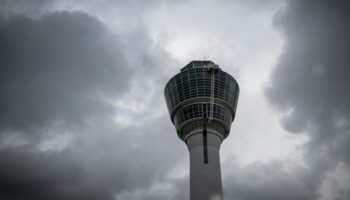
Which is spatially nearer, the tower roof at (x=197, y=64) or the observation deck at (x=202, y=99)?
the observation deck at (x=202, y=99)

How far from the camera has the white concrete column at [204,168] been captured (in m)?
81.1

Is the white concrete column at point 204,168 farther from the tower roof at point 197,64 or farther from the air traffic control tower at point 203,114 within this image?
the tower roof at point 197,64

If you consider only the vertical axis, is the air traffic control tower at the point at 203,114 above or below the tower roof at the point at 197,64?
below

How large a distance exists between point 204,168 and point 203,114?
1584 cm

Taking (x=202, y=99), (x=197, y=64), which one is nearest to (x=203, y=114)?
(x=202, y=99)

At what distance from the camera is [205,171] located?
274 ft

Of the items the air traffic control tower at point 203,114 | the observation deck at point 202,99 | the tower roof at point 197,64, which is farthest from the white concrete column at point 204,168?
the tower roof at point 197,64

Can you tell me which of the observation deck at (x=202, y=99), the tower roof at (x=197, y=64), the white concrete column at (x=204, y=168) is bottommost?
the white concrete column at (x=204, y=168)

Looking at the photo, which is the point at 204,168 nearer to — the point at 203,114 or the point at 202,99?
the point at 203,114

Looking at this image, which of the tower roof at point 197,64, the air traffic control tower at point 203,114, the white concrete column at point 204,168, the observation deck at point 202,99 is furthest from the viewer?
the tower roof at point 197,64

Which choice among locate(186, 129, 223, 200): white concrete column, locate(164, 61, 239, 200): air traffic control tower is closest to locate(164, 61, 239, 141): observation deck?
locate(164, 61, 239, 200): air traffic control tower

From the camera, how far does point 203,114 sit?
92.6 m

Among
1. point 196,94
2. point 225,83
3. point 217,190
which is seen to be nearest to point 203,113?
point 196,94

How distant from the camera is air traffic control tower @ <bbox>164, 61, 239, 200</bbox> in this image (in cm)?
8350
